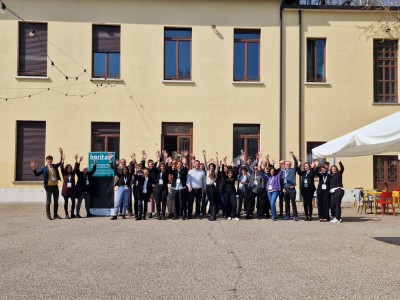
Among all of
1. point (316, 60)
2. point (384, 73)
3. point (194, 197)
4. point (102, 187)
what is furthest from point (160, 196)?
point (384, 73)

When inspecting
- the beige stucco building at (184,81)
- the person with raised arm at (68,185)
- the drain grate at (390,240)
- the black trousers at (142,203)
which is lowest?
the drain grate at (390,240)

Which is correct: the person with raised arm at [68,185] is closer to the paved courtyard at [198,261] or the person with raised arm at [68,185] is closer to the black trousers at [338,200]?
the paved courtyard at [198,261]

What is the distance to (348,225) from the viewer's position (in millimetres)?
13016

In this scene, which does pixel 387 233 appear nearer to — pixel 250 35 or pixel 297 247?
pixel 297 247

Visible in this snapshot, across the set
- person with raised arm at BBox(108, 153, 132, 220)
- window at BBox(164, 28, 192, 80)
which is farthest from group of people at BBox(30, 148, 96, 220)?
window at BBox(164, 28, 192, 80)

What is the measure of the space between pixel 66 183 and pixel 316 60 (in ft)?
40.6

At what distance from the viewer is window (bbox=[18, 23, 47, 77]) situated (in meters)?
19.8

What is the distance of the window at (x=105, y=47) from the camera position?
65.8 feet

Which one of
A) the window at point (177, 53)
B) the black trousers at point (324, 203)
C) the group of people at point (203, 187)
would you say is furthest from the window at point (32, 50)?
the black trousers at point (324, 203)

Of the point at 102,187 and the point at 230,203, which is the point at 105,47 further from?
the point at 230,203

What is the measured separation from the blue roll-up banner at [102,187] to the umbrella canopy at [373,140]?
754 cm

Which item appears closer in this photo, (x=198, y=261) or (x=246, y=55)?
(x=198, y=261)

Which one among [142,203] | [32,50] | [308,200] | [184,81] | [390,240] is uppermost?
[32,50]

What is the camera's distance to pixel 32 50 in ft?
65.2
